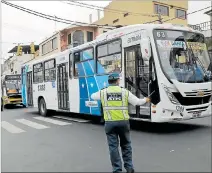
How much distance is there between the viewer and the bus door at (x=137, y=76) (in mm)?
9164

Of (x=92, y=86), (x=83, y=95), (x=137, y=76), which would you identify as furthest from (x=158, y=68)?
(x=83, y=95)

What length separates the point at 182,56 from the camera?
30.2 ft

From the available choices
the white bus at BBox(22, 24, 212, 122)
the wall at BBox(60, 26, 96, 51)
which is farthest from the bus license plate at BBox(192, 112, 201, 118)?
the wall at BBox(60, 26, 96, 51)

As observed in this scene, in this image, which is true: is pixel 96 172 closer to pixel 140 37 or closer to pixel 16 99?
pixel 140 37

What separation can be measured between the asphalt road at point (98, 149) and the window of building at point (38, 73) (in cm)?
631

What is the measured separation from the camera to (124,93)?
536cm

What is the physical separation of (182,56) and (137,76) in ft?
4.58

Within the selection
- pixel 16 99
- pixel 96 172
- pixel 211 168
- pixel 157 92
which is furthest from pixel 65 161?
pixel 16 99

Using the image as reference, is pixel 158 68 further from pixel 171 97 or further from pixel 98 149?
pixel 98 149

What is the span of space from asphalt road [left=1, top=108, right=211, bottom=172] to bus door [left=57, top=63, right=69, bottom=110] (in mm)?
3306

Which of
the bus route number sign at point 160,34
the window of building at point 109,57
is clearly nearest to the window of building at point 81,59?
the window of building at point 109,57

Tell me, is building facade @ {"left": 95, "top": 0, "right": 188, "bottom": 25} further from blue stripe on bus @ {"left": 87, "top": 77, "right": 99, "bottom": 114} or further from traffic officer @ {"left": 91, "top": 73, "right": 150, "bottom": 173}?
traffic officer @ {"left": 91, "top": 73, "right": 150, "bottom": 173}

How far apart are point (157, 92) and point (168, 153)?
2.45 meters

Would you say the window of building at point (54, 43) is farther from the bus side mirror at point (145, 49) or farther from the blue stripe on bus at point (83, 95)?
the bus side mirror at point (145, 49)
